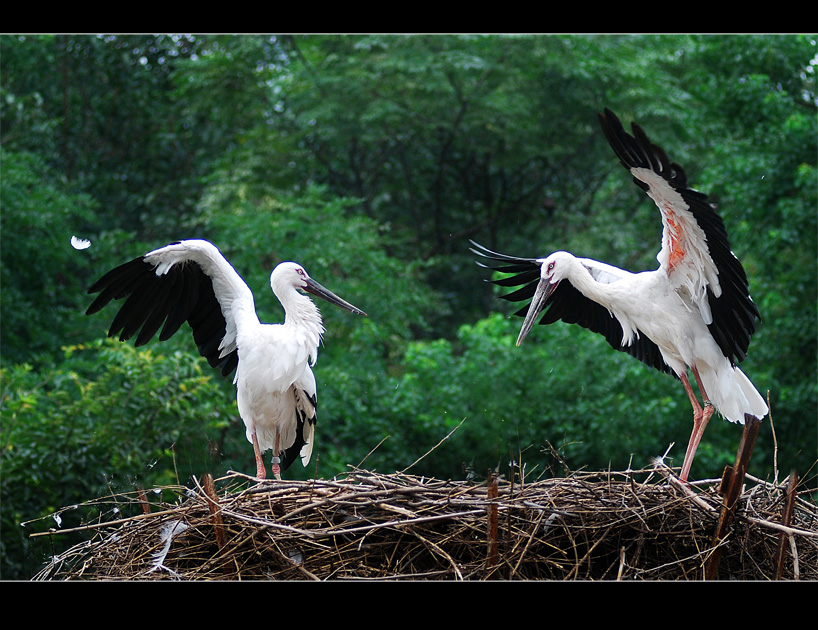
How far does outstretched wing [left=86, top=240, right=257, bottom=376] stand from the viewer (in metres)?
4.85

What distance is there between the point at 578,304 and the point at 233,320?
1877mm

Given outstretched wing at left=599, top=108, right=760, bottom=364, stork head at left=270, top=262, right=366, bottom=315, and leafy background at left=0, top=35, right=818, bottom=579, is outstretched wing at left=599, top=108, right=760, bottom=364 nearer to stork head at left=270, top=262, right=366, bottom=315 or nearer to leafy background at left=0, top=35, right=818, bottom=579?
stork head at left=270, top=262, right=366, bottom=315

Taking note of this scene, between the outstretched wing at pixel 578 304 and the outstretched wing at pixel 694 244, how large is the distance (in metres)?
0.51

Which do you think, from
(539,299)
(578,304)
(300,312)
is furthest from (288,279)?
(578,304)

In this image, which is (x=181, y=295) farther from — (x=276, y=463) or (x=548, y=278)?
(x=548, y=278)

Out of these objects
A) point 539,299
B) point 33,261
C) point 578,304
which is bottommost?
point 578,304

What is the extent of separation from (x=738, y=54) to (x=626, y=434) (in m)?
3.81

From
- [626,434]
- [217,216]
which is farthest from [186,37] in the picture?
[626,434]

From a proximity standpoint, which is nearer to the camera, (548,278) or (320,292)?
(548,278)

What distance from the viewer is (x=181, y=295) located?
200 inches

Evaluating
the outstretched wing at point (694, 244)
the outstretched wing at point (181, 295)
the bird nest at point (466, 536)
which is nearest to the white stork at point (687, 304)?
the outstretched wing at point (694, 244)

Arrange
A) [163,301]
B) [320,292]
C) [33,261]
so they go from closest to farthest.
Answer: [163,301] < [320,292] < [33,261]

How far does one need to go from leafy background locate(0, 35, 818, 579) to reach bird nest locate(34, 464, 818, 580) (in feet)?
9.53

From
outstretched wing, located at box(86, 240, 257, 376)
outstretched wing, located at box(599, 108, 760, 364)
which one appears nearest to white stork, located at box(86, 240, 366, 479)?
outstretched wing, located at box(86, 240, 257, 376)
